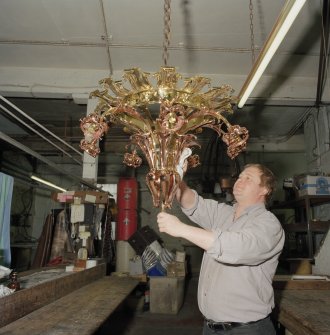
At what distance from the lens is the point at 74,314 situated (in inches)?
97.7

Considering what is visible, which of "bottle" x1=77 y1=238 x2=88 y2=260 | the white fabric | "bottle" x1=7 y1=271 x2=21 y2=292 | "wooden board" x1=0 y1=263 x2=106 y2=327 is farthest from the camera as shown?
the white fabric

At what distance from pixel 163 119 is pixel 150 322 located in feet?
15.6

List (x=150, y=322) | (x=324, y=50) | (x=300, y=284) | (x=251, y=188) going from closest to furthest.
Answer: (x=251, y=188) → (x=300, y=284) → (x=324, y=50) → (x=150, y=322)

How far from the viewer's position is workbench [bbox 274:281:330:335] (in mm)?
1998

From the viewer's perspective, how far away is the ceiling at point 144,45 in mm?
3648

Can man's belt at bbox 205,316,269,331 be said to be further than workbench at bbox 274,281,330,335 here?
No

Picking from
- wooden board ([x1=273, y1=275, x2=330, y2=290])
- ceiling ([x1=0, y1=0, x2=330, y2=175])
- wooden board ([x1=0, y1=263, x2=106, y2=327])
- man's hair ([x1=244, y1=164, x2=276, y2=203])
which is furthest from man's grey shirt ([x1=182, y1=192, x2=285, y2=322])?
ceiling ([x1=0, y1=0, x2=330, y2=175])

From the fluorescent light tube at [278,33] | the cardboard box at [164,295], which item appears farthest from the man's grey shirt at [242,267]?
the cardboard box at [164,295]

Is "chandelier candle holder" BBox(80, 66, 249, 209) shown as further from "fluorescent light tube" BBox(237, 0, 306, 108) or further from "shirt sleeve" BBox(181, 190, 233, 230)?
"shirt sleeve" BBox(181, 190, 233, 230)

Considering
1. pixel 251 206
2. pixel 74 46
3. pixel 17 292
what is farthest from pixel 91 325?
pixel 74 46

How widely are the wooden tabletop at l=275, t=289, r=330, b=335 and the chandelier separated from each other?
4.18 ft

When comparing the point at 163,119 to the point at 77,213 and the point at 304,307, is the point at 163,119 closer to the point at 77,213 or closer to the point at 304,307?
the point at 304,307

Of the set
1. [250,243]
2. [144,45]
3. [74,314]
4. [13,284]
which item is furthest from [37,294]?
[144,45]

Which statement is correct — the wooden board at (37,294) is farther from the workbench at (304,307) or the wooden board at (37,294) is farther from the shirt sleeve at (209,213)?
the workbench at (304,307)
